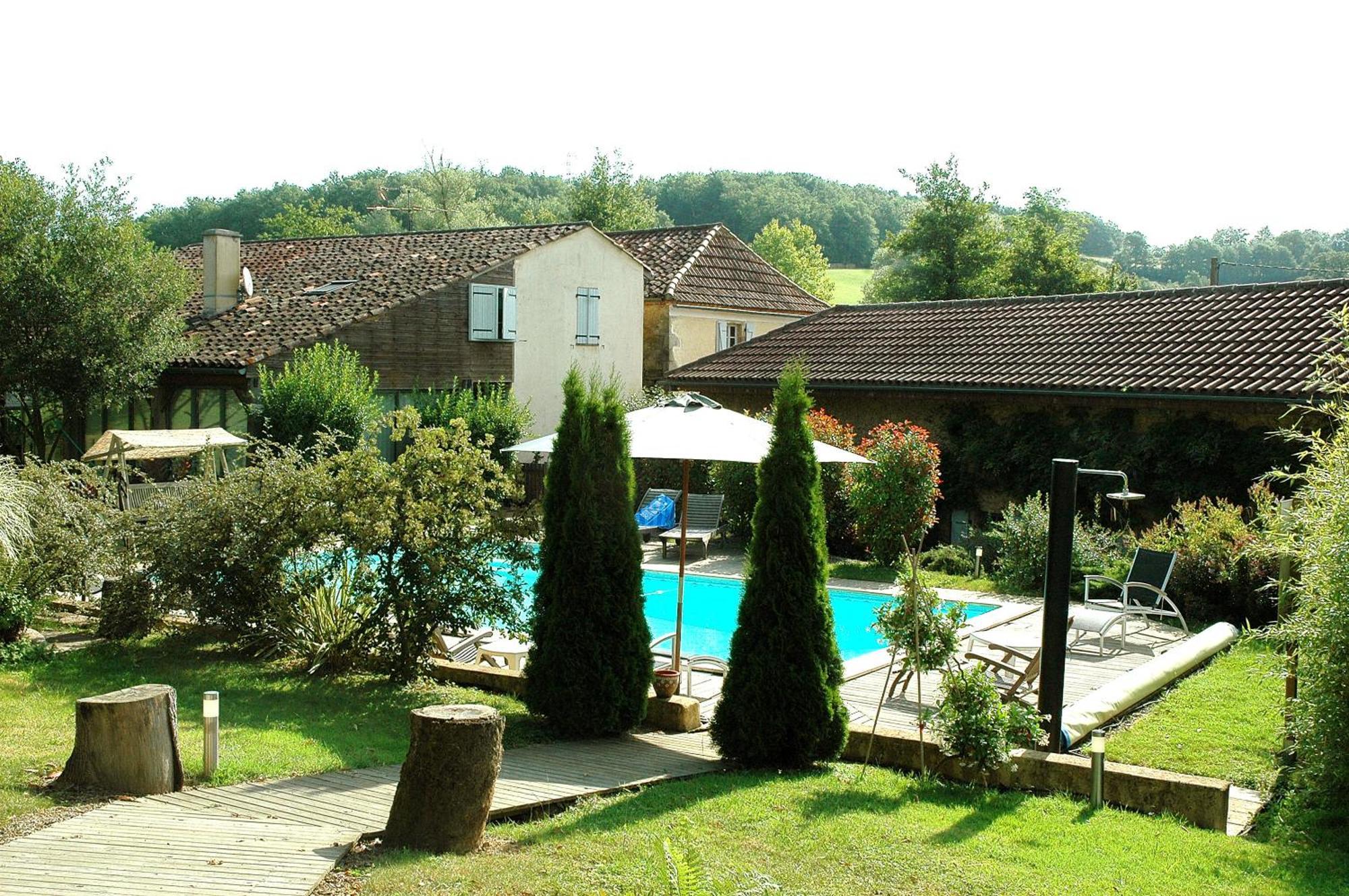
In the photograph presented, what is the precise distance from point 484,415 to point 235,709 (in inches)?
640

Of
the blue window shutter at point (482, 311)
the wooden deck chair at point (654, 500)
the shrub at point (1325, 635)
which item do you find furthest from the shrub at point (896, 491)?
the blue window shutter at point (482, 311)

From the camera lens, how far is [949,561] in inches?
708

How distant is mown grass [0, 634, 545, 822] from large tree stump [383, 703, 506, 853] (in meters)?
1.60

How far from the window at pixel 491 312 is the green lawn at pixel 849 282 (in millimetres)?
40335

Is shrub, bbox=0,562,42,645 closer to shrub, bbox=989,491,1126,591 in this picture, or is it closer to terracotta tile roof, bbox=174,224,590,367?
shrub, bbox=989,491,1126,591

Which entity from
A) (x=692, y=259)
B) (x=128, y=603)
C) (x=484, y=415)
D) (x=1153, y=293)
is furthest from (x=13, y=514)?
(x=692, y=259)

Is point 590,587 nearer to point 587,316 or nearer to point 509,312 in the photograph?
point 509,312

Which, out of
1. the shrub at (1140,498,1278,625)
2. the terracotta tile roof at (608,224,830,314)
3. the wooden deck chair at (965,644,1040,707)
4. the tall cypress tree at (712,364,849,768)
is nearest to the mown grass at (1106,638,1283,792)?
the wooden deck chair at (965,644,1040,707)

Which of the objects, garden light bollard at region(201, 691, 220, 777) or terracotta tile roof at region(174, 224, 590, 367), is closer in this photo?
garden light bollard at region(201, 691, 220, 777)

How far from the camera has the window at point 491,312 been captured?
1099 inches

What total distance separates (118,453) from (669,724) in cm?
1326

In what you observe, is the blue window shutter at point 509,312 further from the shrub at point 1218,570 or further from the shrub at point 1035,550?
the shrub at point 1218,570

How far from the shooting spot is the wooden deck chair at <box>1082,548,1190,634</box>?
13281 millimetres

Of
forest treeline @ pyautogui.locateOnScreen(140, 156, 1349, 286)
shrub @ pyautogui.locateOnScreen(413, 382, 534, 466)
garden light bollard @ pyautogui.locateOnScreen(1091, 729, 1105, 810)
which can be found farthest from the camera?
forest treeline @ pyautogui.locateOnScreen(140, 156, 1349, 286)
